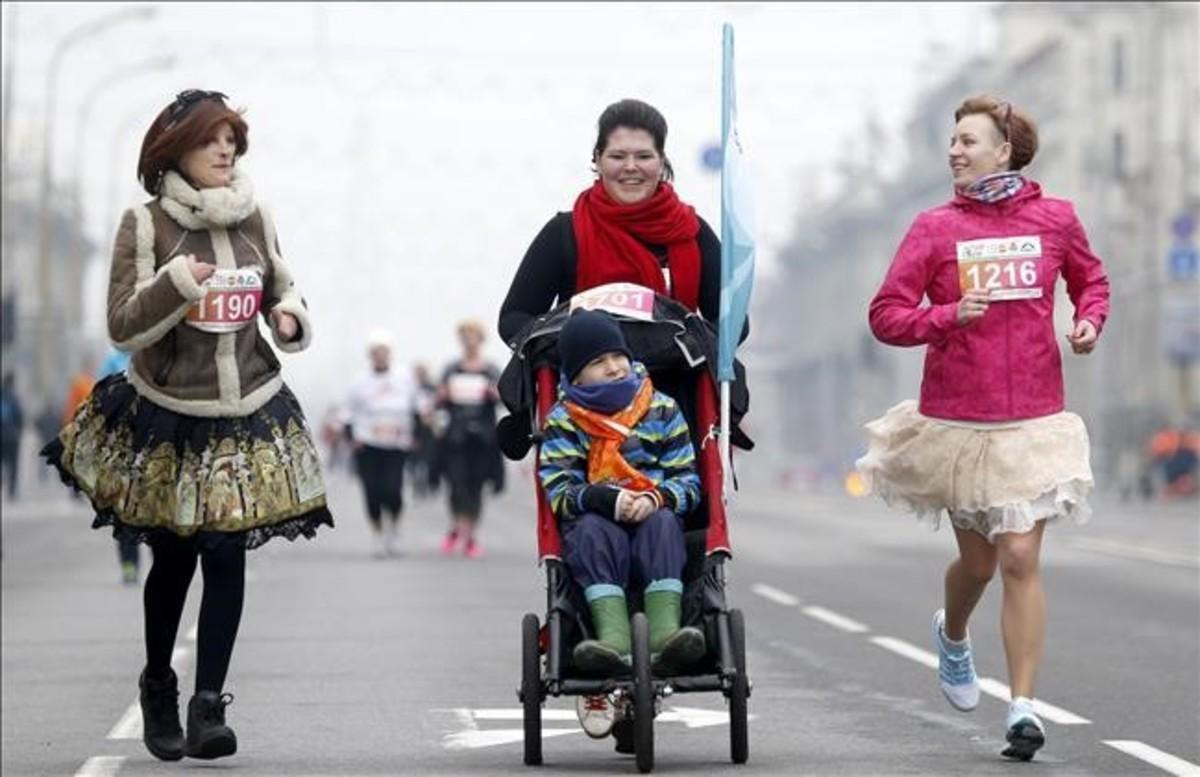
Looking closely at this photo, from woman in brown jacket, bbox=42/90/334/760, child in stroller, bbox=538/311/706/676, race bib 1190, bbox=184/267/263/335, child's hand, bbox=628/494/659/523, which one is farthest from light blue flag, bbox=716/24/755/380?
race bib 1190, bbox=184/267/263/335

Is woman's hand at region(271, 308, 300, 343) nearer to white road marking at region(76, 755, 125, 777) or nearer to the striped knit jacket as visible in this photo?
the striped knit jacket

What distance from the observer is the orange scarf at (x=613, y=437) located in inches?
389

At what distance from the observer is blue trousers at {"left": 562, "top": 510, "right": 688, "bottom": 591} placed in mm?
9883

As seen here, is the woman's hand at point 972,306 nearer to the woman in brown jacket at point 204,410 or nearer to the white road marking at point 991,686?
the white road marking at point 991,686

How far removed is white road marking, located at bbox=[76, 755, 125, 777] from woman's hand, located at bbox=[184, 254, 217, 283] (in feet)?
4.85

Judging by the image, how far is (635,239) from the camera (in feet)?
33.4

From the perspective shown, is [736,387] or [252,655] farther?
[252,655]

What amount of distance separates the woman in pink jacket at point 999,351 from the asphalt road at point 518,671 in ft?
2.06

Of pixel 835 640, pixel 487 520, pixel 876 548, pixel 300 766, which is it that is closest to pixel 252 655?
pixel 835 640

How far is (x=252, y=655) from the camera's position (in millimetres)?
16172

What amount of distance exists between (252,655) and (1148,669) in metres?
4.07

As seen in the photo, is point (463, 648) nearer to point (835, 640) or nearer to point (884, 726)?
point (835, 640)

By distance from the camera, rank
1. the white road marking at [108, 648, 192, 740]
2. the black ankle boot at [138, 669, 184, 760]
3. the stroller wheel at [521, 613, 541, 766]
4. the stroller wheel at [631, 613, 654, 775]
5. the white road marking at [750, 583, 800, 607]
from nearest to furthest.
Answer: the stroller wheel at [631, 613, 654, 775]
the stroller wheel at [521, 613, 541, 766]
the black ankle boot at [138, 669, 184, 760]
the white road marking at [108, 648, 192, 740]
the white road marking at [750, 583, 800, 607]

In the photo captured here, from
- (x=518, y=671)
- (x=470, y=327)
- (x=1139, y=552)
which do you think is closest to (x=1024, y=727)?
(x=518, y=671)
